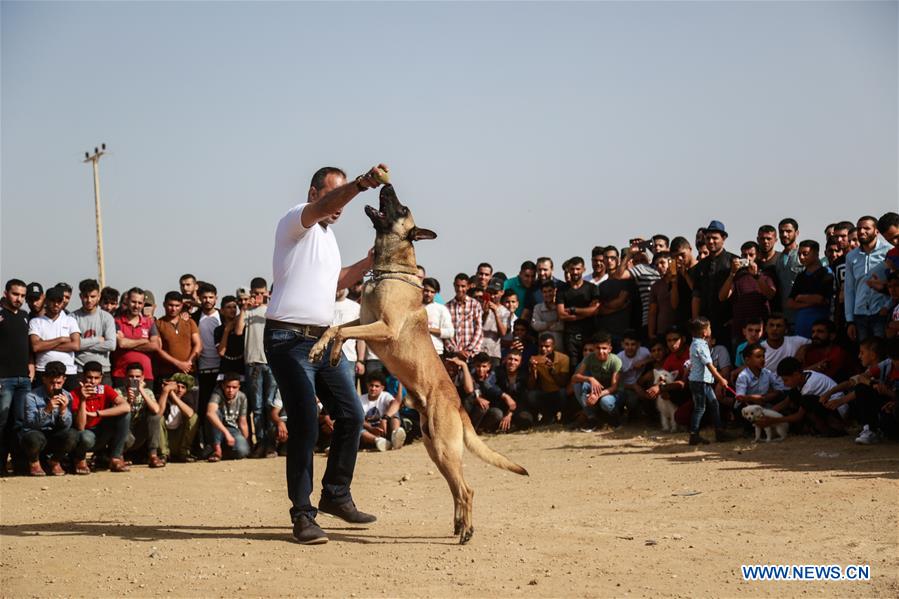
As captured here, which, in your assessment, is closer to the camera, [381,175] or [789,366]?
[381,175]

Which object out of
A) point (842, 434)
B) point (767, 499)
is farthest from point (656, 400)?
point (767, 499)

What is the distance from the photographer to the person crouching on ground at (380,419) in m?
13.3

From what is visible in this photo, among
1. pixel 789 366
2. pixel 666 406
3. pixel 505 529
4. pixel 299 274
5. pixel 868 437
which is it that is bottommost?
A: pixel 505 529

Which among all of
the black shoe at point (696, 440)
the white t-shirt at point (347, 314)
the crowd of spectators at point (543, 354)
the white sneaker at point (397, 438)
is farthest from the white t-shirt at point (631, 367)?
the white t-shirt at point (347, 314)

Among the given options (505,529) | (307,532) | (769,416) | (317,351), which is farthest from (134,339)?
(769,416)

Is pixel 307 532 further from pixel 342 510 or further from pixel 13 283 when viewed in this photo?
pixel 13 283

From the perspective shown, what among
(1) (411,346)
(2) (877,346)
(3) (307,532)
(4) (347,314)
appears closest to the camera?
(3) (307,532)

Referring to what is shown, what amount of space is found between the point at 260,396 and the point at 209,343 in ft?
3.61

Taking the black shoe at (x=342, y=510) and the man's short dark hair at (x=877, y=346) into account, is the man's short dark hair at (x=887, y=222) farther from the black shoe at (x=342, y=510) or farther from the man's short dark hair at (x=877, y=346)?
the black shoe at (x=342, y=510)

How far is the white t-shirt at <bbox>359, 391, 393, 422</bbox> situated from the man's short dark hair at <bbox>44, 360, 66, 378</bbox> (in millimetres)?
4026

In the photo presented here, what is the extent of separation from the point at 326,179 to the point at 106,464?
700 cm

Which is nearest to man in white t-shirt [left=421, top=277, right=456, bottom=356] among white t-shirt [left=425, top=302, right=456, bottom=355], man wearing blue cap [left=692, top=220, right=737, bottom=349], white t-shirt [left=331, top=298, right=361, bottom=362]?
white t-shirt [left=425, top=302, right=456, bottom=355]

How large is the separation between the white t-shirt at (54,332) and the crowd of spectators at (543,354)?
0.02 m

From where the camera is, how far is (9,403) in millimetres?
11656
